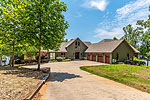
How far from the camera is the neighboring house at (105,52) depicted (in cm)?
2247

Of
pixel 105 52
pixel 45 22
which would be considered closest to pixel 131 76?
pixel 45 22

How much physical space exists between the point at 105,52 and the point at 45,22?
17.3 m

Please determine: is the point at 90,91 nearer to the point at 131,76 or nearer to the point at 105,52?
the point at 131,76

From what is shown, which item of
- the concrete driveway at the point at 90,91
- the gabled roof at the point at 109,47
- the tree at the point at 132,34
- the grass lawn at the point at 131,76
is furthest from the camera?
the tree at the point at 132,34

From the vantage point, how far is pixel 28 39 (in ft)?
33.4

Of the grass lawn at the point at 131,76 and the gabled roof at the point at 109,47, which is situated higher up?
the gabled roof at the point at 109,47

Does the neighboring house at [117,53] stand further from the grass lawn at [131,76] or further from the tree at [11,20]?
the tree at [11,20]

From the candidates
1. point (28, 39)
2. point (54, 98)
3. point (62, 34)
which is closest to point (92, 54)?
point (62, 34)

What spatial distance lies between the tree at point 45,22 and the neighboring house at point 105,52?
19.2 feet

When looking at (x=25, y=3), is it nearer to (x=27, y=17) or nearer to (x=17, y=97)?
(x=27, y=17)

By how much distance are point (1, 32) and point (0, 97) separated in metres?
9.90

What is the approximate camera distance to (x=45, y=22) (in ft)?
32.1

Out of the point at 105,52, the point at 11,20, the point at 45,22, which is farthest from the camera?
the point at 105,52

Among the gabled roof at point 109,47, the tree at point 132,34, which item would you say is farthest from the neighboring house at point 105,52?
the tree at point 132,34
